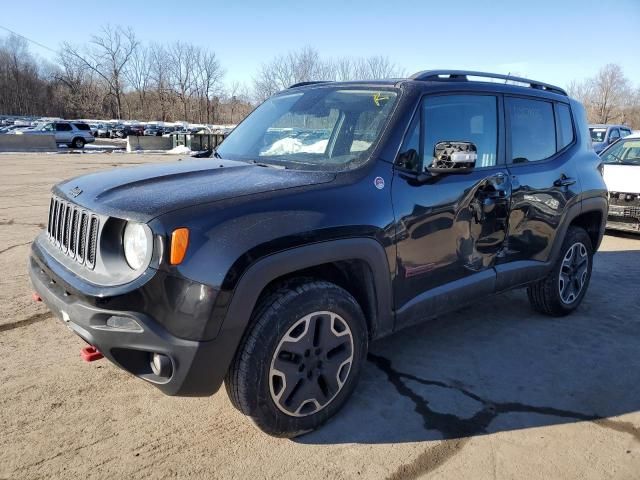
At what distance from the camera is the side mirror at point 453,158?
2.94 metres

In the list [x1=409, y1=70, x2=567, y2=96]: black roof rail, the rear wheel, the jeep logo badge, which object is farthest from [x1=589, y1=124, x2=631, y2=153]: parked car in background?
the rear wheel

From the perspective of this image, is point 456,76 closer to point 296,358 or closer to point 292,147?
point 292,147

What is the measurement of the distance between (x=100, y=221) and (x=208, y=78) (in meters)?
80.1

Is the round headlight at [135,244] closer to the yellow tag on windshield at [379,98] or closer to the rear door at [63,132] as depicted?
the yellow tag on windshield at [379,98]

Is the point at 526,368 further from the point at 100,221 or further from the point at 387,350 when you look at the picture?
the point at 100,221

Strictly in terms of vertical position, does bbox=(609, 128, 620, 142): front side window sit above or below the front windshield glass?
above

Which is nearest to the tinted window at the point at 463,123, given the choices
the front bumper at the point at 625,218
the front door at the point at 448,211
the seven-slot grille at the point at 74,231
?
the front door at the point at 448,211

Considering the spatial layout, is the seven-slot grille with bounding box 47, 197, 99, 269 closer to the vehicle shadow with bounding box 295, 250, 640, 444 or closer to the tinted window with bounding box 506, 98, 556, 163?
the vehicle shadow with bounding box 295, 250, 640, 444

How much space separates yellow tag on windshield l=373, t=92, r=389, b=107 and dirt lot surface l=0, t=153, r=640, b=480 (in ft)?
5.91

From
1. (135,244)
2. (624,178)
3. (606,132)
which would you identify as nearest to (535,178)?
(135,244)

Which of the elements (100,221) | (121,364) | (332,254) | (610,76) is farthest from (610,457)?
(610,76)

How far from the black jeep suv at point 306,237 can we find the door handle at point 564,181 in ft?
0.06

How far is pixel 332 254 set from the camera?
102 inches

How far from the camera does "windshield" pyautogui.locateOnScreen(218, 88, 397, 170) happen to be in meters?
3.09
